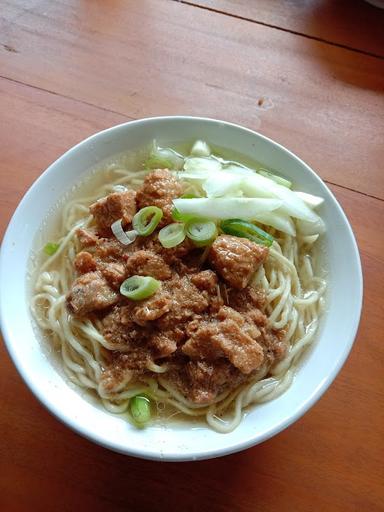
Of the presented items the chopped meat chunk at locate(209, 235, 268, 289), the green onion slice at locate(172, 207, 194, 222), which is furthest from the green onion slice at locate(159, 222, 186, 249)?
the chopped meat chunk at locate(209, 235, 268, 289)

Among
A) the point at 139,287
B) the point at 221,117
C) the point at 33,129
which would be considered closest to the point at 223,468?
the point at 139,287

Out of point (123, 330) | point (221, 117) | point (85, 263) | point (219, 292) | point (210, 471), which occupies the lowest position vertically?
point (210, 471)

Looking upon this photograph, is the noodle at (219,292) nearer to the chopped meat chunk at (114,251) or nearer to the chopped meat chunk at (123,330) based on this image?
the chopped meat chunk at (123,330)

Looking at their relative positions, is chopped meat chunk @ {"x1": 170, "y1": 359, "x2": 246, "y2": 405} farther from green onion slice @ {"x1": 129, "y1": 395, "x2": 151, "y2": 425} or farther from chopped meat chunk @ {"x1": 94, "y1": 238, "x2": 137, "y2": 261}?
chopped meat chunk @ {"x1": 94, "y1": 238, "x2": 137, "y2": 261}

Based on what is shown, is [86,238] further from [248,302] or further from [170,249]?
[248,302]

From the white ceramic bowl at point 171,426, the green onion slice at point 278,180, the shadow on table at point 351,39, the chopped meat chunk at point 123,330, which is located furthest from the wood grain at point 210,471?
the shadow on table at point 351,39

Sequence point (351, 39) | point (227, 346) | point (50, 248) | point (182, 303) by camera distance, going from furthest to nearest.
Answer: point (351, 39)
point (50, 248)
point (182, 303)
point (227, 346)
